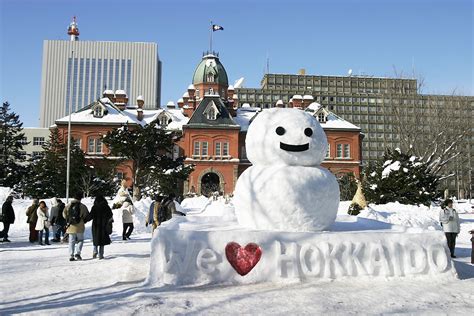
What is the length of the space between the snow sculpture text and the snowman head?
1.48 meters

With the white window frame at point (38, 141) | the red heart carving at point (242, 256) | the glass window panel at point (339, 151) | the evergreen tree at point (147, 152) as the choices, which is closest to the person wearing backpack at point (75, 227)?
the red heart carving at point (242, 256)

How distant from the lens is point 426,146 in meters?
29.7

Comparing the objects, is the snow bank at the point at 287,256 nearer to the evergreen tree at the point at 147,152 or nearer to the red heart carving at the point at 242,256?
the red heart carving at the point at 242,256

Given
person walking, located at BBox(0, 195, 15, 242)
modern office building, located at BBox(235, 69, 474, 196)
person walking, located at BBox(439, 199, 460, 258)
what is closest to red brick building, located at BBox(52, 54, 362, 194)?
modern office building, located at BBox(235, 69, 474, 196)

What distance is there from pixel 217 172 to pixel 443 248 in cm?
3742

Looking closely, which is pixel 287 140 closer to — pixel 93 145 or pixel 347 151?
pixel 93 145

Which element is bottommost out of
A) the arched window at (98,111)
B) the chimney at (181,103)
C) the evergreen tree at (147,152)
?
the evergreen tree at (147,152)

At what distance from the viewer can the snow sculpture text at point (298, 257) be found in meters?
6.74

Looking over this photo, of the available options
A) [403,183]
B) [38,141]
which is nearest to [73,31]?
[38,141]

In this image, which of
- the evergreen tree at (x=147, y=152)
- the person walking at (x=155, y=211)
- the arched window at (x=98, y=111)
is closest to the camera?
the person walking at (x=155, y=211)

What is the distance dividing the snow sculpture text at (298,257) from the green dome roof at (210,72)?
46768 mm

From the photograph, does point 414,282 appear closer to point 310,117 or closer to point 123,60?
point 310,117

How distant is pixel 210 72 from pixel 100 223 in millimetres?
44812

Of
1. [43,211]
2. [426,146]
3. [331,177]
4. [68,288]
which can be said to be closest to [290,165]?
[331,177]
